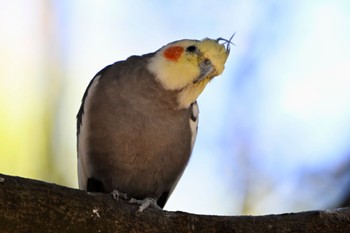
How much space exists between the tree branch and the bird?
81 centimetres

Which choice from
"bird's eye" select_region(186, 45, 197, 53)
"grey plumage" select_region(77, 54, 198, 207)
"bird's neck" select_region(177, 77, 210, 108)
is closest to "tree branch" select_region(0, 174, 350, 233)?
"grey plumage" select_region(77, 54, 198, 207)

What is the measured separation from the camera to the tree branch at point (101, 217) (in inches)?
89.9

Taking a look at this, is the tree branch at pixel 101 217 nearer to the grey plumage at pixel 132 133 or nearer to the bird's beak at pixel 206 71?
the grey plumage at pixel 132 133

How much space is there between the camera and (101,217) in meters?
2.45

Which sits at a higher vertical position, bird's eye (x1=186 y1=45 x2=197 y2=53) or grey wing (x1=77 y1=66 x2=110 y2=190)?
bird's eye (x1=186 y1=45 x2=197 y2=53)

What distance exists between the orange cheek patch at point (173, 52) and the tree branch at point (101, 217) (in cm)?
117

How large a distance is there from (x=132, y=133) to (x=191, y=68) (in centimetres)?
49

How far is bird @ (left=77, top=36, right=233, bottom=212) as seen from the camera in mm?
3389

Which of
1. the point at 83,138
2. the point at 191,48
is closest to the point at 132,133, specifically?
the point at 83,138

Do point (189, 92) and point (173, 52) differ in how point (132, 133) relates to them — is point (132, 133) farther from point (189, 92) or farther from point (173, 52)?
point (173, 52)

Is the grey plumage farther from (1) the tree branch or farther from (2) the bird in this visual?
(1) the tree branch

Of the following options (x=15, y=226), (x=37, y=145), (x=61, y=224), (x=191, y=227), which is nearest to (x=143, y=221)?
(x=191, y=227)

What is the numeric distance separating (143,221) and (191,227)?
208 millimetres

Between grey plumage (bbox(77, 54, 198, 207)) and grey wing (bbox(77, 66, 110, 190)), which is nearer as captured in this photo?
grey plumage (bbox(77, 54, 198, 207))
